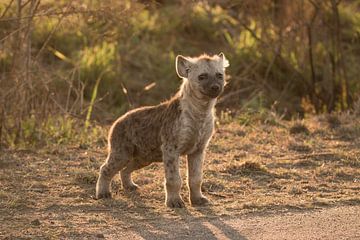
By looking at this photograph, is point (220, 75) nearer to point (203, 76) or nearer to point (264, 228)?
point (203, 76)

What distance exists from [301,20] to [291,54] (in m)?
0.60

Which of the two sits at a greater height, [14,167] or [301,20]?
[301,20]

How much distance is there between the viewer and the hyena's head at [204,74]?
7324 millimetres

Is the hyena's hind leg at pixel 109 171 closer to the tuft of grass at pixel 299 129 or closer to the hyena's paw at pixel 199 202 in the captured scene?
the hyena's paw at pixel 199 202

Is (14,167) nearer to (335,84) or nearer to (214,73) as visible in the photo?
(214,73)

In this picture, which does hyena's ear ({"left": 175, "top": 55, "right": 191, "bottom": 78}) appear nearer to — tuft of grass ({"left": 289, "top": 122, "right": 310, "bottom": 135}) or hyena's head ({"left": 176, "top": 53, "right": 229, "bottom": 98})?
hyena's head ({"left": 176, "top": 53, "right": 229, "bottom": 98})

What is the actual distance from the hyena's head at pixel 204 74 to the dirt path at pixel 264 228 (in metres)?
1.17

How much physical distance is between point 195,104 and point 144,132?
540mm

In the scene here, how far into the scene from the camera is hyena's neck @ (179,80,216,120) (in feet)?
24.4

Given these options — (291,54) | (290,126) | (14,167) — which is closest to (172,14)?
(291,54)

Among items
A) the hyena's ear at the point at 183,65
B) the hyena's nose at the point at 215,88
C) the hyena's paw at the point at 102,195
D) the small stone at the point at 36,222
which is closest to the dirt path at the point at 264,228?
the small stone at the point at 36,222

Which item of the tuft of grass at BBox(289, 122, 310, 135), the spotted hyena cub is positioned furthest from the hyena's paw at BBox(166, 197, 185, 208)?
the tuft of grass at BBox(289, 122, 310, 135)

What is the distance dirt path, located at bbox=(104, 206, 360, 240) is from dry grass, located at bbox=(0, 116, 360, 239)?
20 centimetres

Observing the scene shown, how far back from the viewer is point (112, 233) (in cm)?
637
